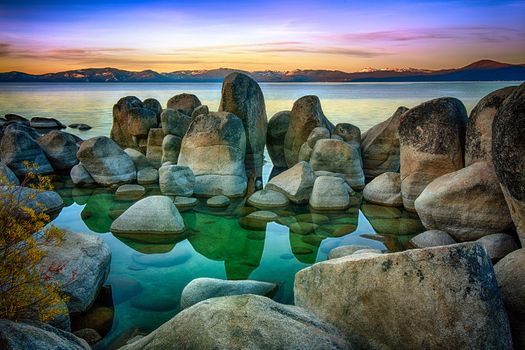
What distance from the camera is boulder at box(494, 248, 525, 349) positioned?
4270 mm

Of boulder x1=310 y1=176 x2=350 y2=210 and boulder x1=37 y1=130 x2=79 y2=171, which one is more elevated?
boulder x1=37 y1=130 x2=79 y2=171

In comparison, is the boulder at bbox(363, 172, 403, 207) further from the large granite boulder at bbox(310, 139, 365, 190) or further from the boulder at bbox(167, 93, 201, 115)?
the boulder at bbox(167, 93, 201, 115)

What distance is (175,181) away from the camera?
450 inches

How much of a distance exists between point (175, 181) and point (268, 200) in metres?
2.63

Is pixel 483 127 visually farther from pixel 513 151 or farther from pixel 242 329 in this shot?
pixel 242 329

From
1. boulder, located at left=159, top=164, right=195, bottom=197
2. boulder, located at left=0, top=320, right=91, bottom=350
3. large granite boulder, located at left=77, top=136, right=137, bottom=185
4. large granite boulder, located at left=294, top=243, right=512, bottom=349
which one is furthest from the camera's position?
large granite boulder, located at left=77, top=136, right=137, bottom=185

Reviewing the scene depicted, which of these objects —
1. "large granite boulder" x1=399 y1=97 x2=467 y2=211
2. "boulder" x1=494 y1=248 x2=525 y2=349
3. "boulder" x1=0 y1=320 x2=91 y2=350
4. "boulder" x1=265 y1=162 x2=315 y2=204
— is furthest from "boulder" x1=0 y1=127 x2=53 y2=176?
"boulder" x1=494 y1=248 x2=525 y2=349

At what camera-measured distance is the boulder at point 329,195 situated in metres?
10.8

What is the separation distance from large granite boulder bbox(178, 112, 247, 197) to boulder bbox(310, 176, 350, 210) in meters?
2.37

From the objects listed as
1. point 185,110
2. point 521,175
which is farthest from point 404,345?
point 185,110

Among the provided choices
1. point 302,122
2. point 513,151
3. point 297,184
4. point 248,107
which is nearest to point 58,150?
point 248,107

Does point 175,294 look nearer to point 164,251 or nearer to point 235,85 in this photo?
point 164,251

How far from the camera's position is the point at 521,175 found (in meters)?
5.86

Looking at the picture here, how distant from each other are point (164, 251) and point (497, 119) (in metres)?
6.34
